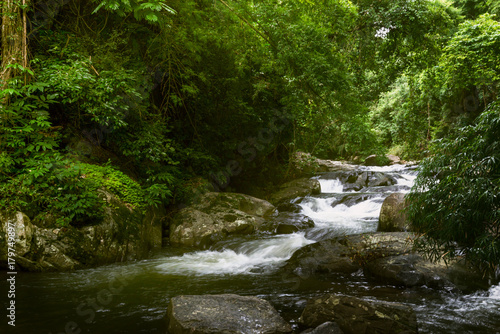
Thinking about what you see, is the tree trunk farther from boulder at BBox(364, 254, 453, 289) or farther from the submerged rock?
boulder at BBox(364, 254, 453, 289)

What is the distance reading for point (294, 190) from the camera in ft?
40.5

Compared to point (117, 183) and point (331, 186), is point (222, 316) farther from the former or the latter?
point (331, 186)

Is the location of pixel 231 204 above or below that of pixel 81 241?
above

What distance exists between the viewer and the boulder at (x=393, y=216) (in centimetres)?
703

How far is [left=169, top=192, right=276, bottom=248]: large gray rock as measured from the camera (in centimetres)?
758

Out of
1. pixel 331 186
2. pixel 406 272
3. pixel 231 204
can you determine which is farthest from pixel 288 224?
pixel 331 186

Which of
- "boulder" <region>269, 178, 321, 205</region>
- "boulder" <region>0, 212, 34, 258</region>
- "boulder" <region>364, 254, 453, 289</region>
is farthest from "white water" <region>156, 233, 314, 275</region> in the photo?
"boulder" <region>269, 178, 321, 205</region>

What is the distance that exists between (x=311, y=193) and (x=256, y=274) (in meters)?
7.24

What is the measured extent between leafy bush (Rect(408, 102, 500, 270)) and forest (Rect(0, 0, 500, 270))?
0.6 inches

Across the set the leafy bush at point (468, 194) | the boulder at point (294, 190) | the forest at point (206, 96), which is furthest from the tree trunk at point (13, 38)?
the boulder at point (294, 190)

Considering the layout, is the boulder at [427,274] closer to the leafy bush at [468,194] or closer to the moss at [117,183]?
the leafy bush at [468,194]

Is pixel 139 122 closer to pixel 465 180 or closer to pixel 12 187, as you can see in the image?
pixel 12 187

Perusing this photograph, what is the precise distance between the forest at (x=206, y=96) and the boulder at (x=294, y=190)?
807 mm

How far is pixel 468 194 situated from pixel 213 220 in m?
5.93
